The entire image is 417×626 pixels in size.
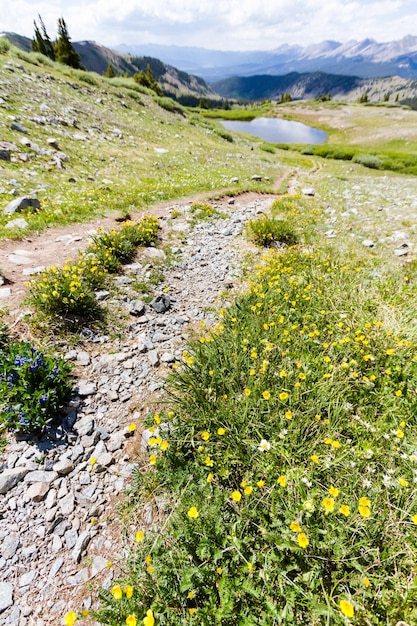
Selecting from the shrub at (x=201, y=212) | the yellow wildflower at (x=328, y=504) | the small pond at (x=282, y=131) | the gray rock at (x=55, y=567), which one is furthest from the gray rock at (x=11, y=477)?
the small pond at (x=282, y=131)

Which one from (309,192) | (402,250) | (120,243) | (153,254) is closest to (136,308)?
(120,243)

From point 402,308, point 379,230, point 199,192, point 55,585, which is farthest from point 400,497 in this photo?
point 199,192

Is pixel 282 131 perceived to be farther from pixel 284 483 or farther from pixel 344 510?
pixel 344 510

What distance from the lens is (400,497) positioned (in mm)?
3068

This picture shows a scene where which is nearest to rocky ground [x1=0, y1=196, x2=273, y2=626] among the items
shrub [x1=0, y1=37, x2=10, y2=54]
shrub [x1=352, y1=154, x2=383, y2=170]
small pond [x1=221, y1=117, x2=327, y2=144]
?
shrub [x1=0, y1=37, x2=10, y2=54]

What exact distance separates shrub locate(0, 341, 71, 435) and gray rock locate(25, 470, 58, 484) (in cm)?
59

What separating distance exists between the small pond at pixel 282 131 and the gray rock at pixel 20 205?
77591 millimetres

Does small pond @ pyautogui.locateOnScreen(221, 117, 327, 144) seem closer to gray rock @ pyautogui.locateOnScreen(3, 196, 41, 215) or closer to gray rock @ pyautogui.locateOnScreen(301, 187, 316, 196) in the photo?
gray rock @ pyautogui.locateOnScreen(301, 187, 316, 196)

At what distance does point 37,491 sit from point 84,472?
21.6 inches

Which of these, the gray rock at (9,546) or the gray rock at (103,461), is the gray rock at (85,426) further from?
the gray rock at (9,546)

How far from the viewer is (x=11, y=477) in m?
3.62

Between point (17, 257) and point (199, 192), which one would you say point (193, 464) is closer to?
point (17, 257)

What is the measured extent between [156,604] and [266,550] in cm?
113

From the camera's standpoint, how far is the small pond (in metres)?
80.4
